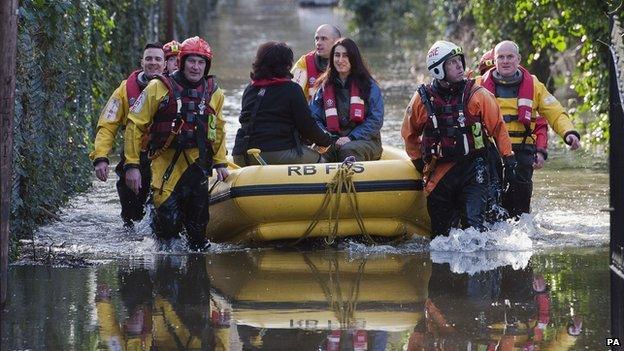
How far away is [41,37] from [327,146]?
2467mm

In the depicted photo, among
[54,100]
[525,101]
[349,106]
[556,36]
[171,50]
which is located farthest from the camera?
[556,36]

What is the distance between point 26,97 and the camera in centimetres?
1047

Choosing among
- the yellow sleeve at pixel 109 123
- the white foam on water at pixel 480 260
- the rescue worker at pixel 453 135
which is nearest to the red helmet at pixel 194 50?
the yellow sleeve at pixel 109 123

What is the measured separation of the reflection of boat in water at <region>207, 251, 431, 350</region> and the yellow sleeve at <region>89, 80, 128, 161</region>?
1154 millimetres

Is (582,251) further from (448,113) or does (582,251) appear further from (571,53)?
(571,53)

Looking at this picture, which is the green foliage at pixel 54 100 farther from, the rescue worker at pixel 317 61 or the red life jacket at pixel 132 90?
the rescue worker at pixel 317 61

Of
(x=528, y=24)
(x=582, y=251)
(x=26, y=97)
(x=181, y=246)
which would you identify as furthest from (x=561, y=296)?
(x=528, y=24)

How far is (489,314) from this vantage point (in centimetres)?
772

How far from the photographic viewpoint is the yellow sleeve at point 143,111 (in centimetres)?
987

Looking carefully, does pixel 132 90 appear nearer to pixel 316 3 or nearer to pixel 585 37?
pixel 585 37

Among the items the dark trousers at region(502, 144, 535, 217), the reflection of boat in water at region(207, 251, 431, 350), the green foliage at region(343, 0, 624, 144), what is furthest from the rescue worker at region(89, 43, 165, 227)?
the green foliage at region(343, 0, 624, 144)

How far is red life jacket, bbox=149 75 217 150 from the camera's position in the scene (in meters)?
9.86

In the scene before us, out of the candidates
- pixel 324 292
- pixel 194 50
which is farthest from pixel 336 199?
pixel 324 292

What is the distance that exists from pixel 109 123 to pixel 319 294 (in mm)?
2781
